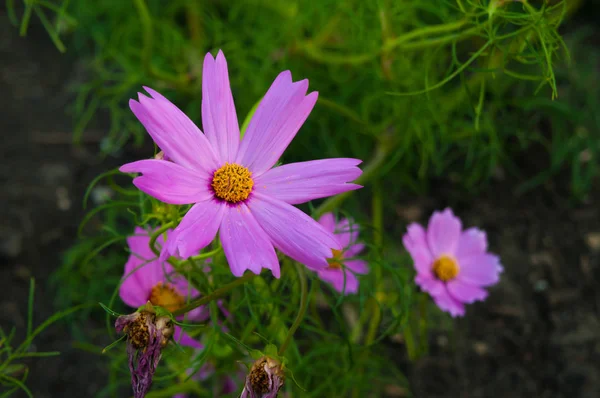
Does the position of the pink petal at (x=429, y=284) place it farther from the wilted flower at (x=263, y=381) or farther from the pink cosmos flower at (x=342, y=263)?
the wilted flower at (x=263, y=381)

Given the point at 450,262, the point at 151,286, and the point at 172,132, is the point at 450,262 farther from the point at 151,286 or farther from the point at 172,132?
the point at 172,132

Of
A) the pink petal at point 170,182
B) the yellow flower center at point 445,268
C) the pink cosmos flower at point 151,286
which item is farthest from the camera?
the yellow flower center at point 445,268

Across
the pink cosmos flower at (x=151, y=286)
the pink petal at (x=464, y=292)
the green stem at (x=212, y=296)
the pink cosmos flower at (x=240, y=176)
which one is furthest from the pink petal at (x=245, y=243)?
the pink petal at (x=464, y=292)

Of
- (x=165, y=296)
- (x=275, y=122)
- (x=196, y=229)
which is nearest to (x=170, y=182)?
(x=196, y=229)

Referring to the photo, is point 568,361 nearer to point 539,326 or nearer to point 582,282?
point 539,326

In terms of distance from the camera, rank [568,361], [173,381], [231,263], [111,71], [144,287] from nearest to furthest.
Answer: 1. [231,263]
2. [144,287]
3. [173,381]
4. [568,361]
5. [111,71]

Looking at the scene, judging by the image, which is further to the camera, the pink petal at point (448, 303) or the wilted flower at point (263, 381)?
the pink petal at point (448, 303)

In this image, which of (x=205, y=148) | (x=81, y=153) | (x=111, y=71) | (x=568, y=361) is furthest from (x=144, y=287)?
(x=111, y=71)
